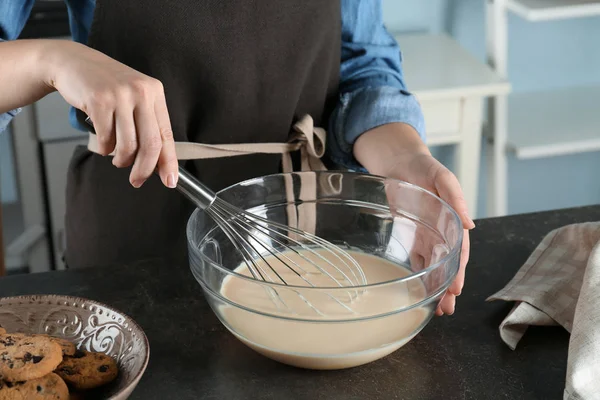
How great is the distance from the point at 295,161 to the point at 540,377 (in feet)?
1.60

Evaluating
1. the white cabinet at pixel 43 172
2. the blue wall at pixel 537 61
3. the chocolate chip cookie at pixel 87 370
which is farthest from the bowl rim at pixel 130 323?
the blue wall at pixel 537 61

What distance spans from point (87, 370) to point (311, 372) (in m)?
0.19

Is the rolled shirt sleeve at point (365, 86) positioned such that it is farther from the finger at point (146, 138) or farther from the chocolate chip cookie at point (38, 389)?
the chocolate chip cookie at point (38, 389)

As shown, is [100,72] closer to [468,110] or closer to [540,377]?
[540,377]

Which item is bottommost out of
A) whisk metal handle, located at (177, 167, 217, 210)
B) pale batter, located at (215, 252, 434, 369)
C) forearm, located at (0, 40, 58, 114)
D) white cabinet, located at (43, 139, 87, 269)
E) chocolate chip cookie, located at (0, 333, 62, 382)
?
white cabinet, located at (43, 139, 87, 269)

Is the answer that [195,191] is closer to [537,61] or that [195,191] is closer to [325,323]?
[325,323]

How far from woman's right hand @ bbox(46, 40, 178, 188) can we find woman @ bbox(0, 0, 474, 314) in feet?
0.42

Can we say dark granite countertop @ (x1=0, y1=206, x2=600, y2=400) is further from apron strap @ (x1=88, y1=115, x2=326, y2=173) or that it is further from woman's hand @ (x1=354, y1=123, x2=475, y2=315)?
apron strap @ (x1=88, y1=115, x2=326, y2=173)

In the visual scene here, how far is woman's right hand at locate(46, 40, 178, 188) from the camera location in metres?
0.68

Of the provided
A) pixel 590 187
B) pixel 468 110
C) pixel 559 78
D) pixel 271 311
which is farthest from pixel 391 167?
pixel 590 187

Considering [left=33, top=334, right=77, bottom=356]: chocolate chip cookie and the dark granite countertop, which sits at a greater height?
[left=33, top=334, right=77, bottom=356]: chocolate chip cookie

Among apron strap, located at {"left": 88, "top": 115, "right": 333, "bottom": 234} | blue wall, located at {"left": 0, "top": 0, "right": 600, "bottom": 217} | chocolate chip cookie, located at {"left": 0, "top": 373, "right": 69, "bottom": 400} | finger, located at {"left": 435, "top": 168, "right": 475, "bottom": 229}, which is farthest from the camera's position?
blue wall, located at {"left": 0, "top": 0, "right": 600, "bottom": 217}

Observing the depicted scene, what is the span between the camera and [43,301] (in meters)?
0.71

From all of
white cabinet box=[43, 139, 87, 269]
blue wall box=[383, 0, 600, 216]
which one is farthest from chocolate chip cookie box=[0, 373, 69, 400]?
blue wall box=[383, 0, 600, 216]
